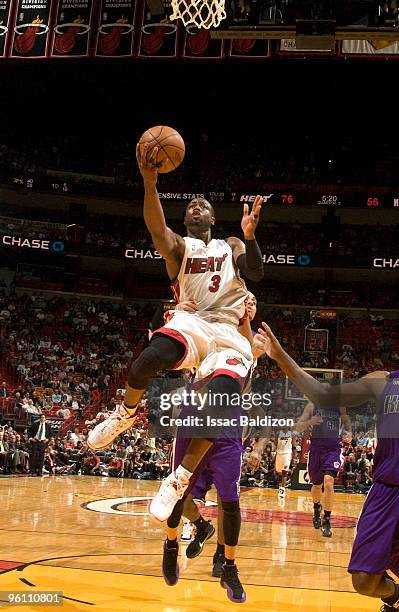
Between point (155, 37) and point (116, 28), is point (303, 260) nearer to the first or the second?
point (155, 37)

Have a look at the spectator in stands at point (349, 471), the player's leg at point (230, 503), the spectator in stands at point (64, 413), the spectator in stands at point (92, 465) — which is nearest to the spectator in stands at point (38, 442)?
the spectator in stands at point (92, 465)

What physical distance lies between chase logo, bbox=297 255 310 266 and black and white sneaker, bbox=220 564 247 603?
74.6ft

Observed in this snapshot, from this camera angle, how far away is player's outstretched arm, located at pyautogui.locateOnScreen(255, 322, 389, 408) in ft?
12.6

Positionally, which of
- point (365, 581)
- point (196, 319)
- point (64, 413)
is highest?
point (196, 319)

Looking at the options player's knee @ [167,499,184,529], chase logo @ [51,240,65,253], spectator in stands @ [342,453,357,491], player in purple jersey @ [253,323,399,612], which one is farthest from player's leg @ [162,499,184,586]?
chase logo @ [51,240,65,253]

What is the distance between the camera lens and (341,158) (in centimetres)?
3048

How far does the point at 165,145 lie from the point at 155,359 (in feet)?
5.12

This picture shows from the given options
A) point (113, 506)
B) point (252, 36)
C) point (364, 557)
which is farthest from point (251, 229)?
point (113, 506)

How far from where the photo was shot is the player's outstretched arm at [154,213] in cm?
504

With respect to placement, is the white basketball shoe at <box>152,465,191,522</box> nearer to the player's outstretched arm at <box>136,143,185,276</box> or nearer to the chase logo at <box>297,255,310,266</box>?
the player's outstretched arm at <box>136,143,185,276</box>

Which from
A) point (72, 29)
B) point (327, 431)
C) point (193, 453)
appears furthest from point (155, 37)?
point (193, 453)

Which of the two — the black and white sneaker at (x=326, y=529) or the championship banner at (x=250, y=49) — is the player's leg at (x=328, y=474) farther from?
the championship banner at (x=250, y=49)

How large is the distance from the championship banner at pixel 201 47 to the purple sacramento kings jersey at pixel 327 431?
8471mm

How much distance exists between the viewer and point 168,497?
4816 mm
